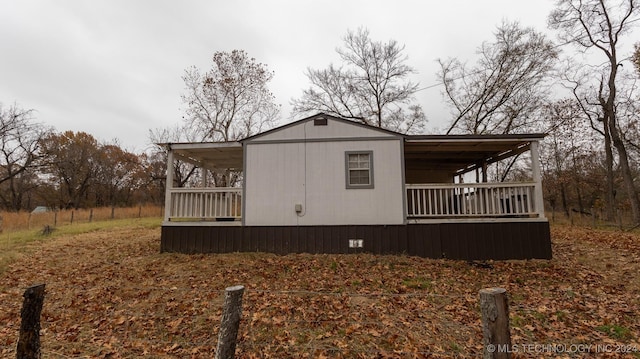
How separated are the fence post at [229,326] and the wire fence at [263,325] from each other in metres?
1.09

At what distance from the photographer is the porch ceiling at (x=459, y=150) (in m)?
8.42

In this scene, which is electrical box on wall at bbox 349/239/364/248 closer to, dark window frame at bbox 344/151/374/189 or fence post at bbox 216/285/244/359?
dark window frame at bbox 344/151/374/189

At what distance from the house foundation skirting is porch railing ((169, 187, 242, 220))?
0.47 m

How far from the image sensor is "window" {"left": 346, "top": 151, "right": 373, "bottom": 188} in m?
8.73

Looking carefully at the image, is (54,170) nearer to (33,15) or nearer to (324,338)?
(33,15)

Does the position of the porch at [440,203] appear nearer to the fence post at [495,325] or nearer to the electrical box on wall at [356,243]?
the electrical box on wall at [356,243]

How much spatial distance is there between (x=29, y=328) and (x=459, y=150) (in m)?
10.2

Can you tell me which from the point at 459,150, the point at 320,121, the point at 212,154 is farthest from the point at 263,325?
the point at 459,150

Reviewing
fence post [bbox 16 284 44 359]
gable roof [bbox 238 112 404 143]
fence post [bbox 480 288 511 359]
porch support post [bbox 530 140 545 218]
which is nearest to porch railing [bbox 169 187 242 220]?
gable roof [bbox 238 112 404 143]

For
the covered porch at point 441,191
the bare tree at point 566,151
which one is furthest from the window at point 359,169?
the bare tree at point 566,151

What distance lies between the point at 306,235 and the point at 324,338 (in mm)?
4579

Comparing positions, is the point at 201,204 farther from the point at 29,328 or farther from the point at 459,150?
the point at 459,150

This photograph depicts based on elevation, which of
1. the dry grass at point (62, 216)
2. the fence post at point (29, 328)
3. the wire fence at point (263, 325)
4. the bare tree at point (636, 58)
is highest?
the bare tree at point (636, 58)

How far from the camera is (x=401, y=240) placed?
8.57m
